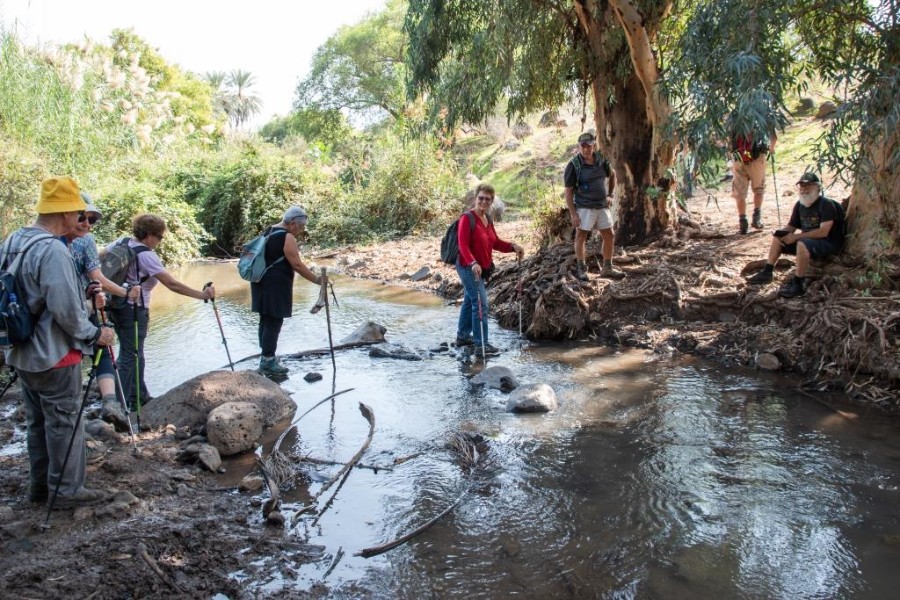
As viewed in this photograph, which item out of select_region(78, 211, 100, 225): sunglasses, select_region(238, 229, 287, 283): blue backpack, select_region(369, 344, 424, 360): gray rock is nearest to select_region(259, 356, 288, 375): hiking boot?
select_region(238, 229, 287, 283): blue backpack

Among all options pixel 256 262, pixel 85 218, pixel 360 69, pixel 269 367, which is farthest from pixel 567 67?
pixel 360 69

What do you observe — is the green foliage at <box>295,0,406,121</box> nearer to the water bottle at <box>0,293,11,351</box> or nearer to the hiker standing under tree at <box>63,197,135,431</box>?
the hiker standing under tree at <box>63,197,135,431</box>

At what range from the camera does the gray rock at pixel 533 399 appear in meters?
6.20

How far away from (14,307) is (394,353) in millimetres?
4860

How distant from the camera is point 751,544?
12.8 feet

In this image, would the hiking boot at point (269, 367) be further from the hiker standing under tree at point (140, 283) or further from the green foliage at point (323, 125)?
the green foliage at point (323, 125)

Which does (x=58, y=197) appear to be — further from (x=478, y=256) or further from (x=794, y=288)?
(x=794, y=288)

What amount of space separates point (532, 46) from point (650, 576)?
27.6 ft

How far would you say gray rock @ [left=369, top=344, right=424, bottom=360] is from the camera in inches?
325

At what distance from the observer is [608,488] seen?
4.67 m

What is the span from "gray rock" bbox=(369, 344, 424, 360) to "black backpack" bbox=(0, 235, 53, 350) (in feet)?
15.3

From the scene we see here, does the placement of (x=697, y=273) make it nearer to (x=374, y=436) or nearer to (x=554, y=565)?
(x=374, y=436)

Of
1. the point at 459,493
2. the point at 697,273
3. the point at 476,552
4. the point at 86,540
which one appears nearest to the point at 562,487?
the point at 459,493

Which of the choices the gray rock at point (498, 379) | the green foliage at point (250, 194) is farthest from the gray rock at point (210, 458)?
the green foliage at point (250, 194)
